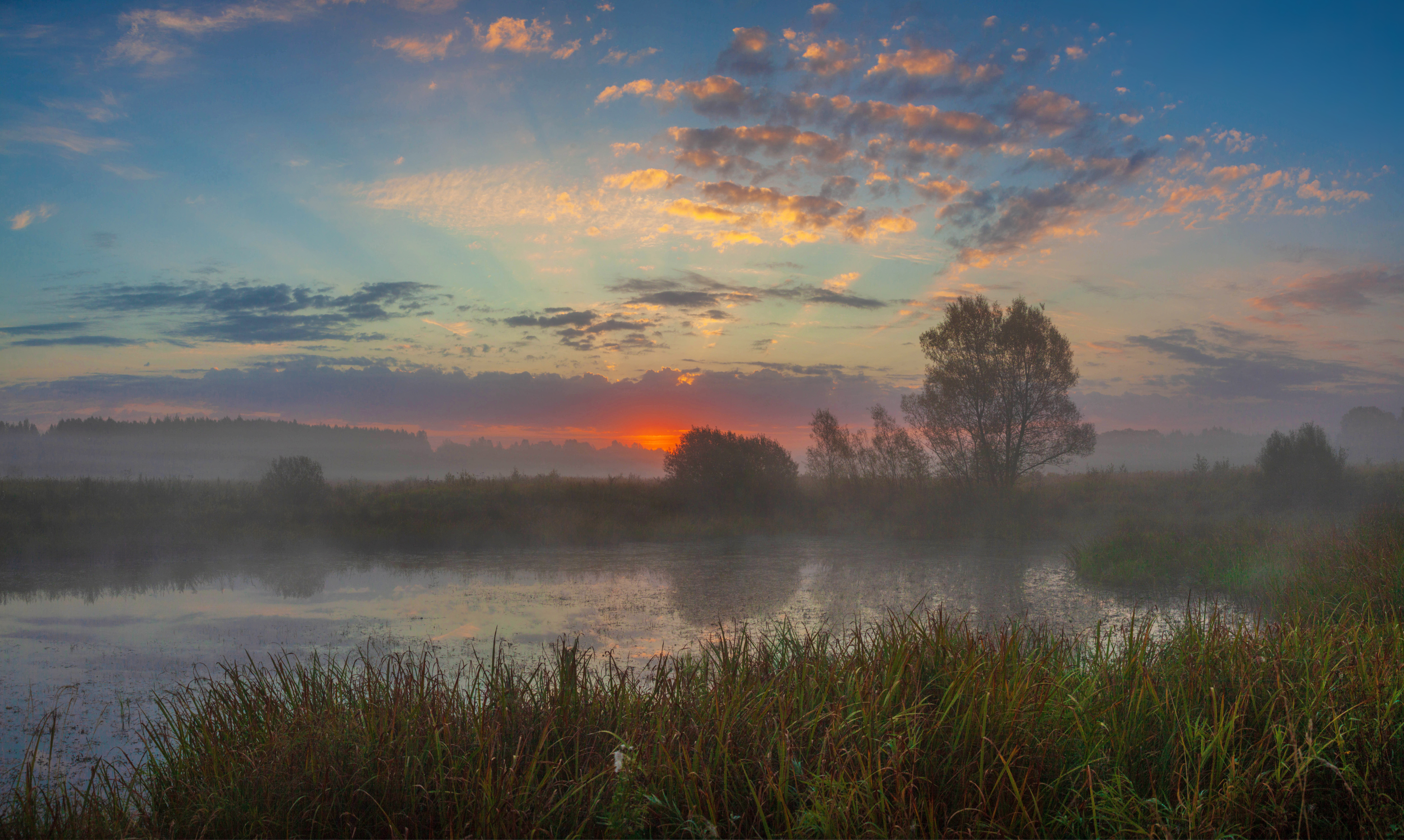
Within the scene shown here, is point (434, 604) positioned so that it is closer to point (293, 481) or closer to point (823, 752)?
point (823, 752)

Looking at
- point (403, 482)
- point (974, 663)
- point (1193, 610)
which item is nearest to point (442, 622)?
point (974, 663)

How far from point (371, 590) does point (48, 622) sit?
392 centimetres

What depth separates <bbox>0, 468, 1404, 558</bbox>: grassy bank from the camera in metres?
16.5

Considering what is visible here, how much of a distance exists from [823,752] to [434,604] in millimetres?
8831

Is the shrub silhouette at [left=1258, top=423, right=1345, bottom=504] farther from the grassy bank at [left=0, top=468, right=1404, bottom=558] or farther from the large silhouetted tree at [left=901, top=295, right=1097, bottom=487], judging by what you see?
the large silhouetted tree at [left=901, top=295, right=1097, bottom=487]

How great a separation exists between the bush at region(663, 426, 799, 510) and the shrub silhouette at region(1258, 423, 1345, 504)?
14074 millimetres

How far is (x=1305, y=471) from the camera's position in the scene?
19.9m

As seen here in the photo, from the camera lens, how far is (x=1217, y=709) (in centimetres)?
310

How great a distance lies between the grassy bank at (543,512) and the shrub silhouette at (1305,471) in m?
0.44

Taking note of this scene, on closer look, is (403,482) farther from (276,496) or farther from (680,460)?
(680,460)

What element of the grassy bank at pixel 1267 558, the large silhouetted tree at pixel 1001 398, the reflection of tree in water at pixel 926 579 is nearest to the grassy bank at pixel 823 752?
the reflection of tree in water at pixel 926 579

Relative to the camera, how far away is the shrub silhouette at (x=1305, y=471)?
1978 centimetres

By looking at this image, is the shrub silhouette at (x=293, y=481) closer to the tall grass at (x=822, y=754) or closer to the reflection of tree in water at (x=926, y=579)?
the reflection of tree in water at (x=926, y=579)

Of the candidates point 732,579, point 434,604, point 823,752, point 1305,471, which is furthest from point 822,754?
point 1305,471
